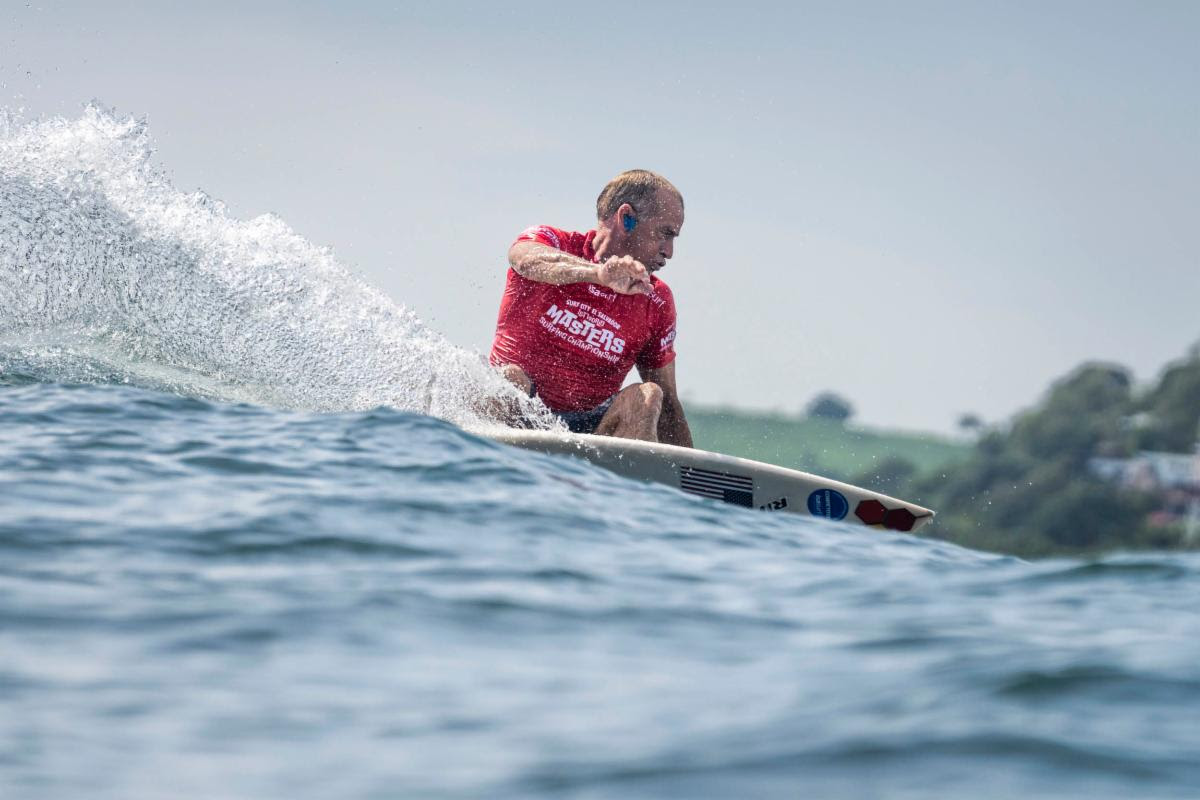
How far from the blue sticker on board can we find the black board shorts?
4.34 feet

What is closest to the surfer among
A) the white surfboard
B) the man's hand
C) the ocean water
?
the man's hand

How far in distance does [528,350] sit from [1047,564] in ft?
11.8

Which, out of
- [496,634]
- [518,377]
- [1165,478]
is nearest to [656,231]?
[518,377]

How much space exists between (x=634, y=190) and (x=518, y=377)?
3.79ft

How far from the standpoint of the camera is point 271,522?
414 cm

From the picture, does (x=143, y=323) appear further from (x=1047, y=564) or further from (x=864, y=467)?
(x=864, y=467)

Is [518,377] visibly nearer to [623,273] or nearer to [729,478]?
[623,273]

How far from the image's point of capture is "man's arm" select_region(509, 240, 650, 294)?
6488mm

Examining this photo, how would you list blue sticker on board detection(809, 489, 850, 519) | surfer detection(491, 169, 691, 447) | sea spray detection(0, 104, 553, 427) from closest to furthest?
blue sticker on board detection(809, 489, 850, 519) < surfer detection(491, 169, 691, 447) < sea spray detection(0, 104, 553, 427)

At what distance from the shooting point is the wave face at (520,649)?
242cm

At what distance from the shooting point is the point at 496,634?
323cm

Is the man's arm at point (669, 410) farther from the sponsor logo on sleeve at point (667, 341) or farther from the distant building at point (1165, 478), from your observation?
the distant building at point (1165, 478)

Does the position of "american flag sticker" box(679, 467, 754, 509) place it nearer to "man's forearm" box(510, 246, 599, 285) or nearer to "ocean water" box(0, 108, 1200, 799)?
"ocean water" box(0, 108, 1200, 799)

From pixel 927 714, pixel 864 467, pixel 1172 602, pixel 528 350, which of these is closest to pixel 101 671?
pixel 927 714
